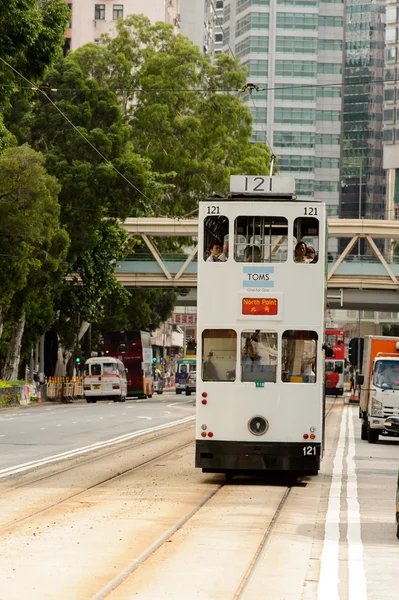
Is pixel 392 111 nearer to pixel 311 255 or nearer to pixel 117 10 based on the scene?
pixel 117 10

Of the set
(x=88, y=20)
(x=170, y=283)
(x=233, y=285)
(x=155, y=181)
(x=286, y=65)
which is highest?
(x=286, y=65)

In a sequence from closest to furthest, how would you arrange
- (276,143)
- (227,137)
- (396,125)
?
1. (227,137)
2. (396,125)
3. (276,143)

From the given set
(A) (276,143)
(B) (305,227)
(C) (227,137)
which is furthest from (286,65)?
(B) (305,227)

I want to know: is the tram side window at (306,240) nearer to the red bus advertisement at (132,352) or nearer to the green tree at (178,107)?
the green tree at (178,107)

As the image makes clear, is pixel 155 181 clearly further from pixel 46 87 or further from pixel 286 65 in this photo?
pixel 286 65

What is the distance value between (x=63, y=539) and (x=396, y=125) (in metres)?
136

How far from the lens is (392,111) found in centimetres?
14738

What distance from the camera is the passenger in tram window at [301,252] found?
63.5ft

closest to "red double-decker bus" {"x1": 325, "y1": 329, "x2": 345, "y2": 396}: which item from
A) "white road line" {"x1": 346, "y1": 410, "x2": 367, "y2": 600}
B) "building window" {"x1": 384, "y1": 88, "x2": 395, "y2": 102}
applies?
"white road line" {"x1": 346, "y1": 410, "x2": 367, "y2": 600}

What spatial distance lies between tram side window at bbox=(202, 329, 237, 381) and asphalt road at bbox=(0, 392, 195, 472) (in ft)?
A: 13.8

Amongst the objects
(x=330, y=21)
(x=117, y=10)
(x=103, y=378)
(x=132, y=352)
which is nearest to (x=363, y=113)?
(x=330, y=21)

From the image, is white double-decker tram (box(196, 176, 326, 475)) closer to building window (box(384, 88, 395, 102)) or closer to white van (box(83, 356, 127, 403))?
white van (box(83, 356, 127, 403))

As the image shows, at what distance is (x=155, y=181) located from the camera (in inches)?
2643

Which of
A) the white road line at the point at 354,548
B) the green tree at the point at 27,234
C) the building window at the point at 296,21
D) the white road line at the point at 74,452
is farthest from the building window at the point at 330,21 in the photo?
the white road line at the point at 354,548
